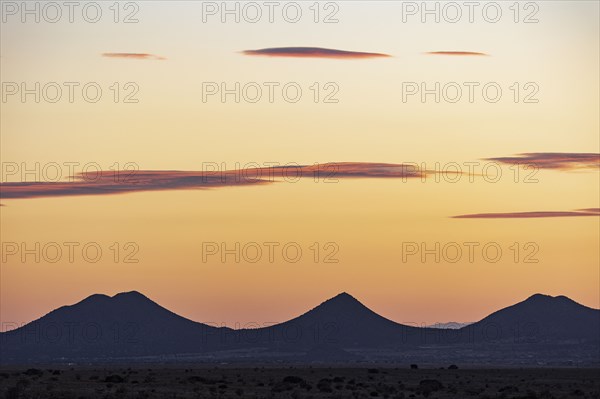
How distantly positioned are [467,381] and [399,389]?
1807 cm

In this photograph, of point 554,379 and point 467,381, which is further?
point 554,379

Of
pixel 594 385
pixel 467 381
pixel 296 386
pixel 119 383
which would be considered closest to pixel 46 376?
pixel 119 383

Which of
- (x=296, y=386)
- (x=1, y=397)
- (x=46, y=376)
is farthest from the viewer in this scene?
(x=46, y=376)

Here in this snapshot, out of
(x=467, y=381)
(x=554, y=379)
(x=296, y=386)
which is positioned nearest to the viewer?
(x=296, y=386)

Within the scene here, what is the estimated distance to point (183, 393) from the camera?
9994 cm

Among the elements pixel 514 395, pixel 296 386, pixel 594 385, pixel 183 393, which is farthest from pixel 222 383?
pixel 594 385

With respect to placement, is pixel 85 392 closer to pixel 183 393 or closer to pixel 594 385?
pixel 183 393

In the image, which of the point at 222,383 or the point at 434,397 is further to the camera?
the point at 222,383

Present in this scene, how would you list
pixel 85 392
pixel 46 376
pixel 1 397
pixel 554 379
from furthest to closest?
1. pixel 554 379
2. pixel 46 376
3. pixel 85 392
4. pixel 1 397

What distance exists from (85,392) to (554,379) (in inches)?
2471

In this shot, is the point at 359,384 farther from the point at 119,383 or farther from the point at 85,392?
the point at 85,392

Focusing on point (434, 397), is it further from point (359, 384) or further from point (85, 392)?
point (85, 392)

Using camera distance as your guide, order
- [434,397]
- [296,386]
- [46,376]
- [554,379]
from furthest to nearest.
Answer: [554,379]
[46,376]
[296,386]
[434,397]

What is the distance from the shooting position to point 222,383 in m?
115
